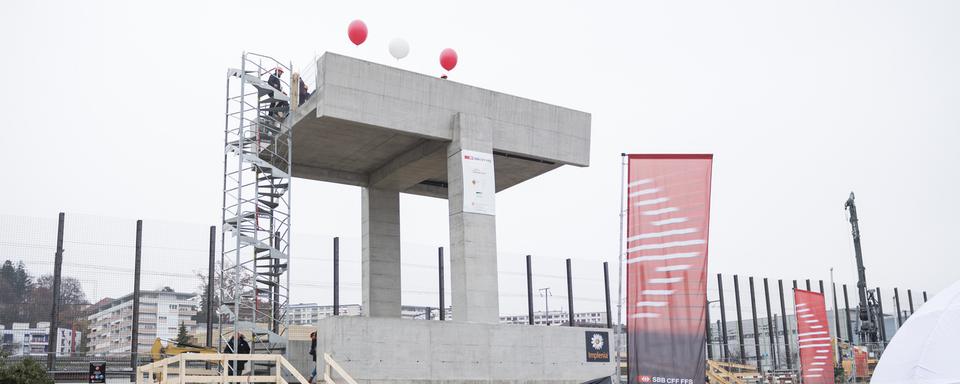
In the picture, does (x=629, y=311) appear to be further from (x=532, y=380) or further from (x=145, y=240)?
(x=145, y=240)

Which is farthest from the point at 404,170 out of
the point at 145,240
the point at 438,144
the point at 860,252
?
the point at 860,252

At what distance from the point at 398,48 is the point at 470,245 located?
6099 mm

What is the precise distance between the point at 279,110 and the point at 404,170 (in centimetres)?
448

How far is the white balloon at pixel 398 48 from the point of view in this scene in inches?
959

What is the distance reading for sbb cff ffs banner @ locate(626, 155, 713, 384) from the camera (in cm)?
1085

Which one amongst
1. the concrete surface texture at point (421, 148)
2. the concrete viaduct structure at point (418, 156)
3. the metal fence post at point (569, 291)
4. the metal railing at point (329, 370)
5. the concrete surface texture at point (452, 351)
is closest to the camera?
the metal railing at point (329, 370)

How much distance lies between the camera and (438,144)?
82.3 ft

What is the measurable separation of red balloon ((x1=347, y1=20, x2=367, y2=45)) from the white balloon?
0.83 m

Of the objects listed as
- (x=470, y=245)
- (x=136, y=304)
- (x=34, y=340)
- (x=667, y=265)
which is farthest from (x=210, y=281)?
(x=667, y=265)

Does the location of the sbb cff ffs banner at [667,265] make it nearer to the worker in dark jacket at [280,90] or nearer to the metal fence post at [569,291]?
the worker in dark jacket at [280,90]

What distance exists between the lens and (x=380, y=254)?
28.5 m

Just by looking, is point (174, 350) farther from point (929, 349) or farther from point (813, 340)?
point (813, 340)

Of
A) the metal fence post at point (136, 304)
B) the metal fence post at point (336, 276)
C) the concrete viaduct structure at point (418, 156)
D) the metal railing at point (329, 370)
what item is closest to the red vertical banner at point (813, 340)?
the concrete viaduct structure at point (418, 156)

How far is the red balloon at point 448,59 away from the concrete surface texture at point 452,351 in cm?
791
